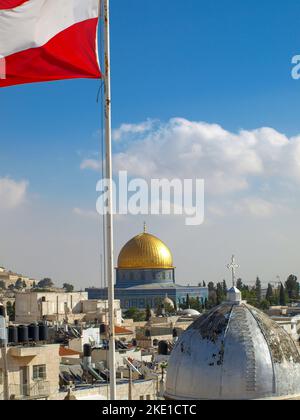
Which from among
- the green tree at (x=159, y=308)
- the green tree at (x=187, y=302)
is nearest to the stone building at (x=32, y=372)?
the green tree at (x=159, y=308)

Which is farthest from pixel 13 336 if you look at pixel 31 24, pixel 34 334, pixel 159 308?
pixel 159 308

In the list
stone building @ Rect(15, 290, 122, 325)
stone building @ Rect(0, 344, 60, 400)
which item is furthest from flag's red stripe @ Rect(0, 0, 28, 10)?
stone building @ Rect(15, 290, 122, 325)

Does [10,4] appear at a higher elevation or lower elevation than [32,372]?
higher

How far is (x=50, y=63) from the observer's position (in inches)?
299

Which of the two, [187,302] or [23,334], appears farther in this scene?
[187,302]

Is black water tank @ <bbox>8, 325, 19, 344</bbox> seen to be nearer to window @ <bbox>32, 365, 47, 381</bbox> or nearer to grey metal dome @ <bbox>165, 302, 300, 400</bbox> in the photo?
window @ <bbox>32, 365, 47, 381</bbox>

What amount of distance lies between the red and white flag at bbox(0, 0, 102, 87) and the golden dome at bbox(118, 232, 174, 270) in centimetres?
6370

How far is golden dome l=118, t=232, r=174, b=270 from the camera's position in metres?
71.2

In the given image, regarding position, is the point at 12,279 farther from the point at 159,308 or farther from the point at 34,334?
the point at 34,334

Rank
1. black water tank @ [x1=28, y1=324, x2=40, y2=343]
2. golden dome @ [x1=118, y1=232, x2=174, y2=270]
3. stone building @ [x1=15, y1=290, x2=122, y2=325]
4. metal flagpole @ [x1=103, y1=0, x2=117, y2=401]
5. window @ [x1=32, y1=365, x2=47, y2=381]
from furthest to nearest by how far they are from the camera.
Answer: golden dome @ [x1=118, y1=232, x2=174, y2=270]
stone building @ [x1=15, y1=290, x2=122, y2=325]
black water tank @ [x1=28, y1=324, x2=40, y2=343]
window @ [x1=32, y1=365, x2=47, y2=381]
metal flagpole @ [x1=103, y1=0, x2=117, y2=401]

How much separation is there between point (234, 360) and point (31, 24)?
18.9 ft

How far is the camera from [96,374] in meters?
21.2
